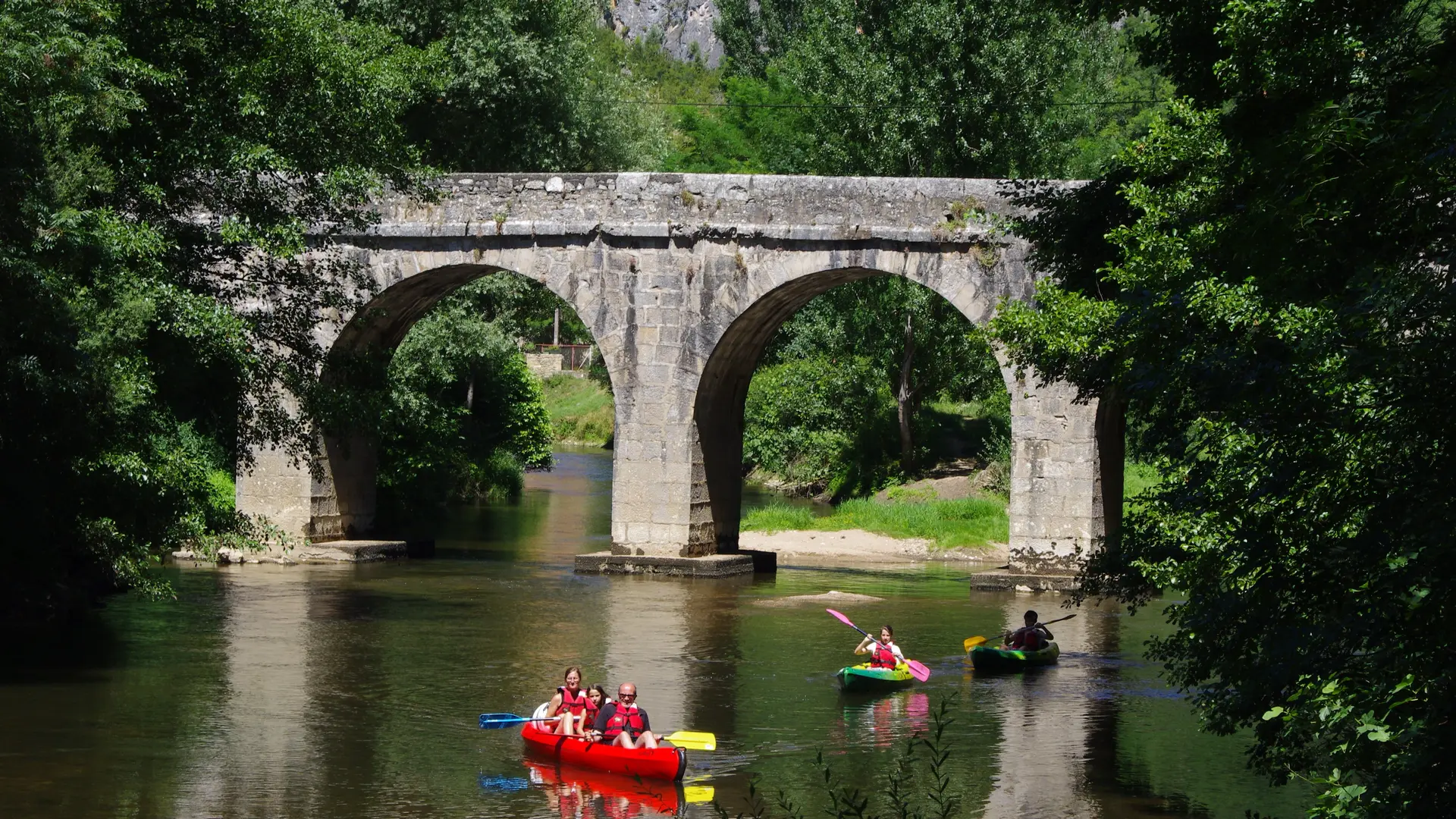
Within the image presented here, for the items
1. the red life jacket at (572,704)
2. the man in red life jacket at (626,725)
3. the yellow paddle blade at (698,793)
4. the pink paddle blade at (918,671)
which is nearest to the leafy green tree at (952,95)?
the pink paddle blade at (918,671)

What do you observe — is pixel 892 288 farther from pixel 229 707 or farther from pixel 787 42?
pixel 229 707

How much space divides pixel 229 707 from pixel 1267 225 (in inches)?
376

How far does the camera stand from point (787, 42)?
157ft

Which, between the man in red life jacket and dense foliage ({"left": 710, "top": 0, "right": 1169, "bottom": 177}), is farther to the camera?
dense foliage ({"left": 710, "top": 0, "right": 1169, "bottom": 177})

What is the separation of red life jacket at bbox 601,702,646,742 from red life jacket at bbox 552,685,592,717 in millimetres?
414

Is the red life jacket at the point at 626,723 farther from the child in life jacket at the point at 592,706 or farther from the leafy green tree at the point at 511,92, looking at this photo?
the leafy green tree at the point at 511,92

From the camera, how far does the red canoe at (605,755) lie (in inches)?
464

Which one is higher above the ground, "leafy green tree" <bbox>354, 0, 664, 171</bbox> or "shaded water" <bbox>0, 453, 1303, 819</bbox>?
"leafy green tree" <bbox>354, 0, 664, 171</bbox>

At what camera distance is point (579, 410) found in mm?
53062

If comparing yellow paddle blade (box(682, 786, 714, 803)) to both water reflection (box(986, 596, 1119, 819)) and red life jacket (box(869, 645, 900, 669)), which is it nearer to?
water reflection (box(986, 596, 1119, 819))

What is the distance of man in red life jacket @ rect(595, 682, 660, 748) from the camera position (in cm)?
1216

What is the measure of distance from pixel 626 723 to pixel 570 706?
68 cm

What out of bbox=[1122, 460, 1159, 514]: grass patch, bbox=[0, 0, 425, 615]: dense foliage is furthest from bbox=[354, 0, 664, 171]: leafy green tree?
bbox=[0, 0, 425, 615]: dense foliage

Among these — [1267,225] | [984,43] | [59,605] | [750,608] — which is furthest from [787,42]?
[1267,225]
